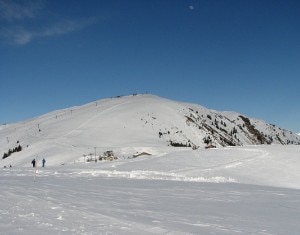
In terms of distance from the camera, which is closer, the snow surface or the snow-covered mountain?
the snow surface

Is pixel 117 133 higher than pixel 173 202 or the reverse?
higher

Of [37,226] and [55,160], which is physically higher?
[55,160]

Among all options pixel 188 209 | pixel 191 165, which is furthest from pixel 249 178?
pixel 188 209

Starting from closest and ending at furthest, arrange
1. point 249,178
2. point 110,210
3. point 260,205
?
point 110,210 < point 260,205 < point 249,178

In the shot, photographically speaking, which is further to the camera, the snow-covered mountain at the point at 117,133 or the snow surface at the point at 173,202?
the snow-covered mountain at the point at 117,133

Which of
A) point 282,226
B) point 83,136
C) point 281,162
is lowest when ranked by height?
point 282,226

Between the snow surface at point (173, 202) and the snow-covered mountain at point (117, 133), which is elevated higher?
the snow-covered mountain at point (117, 133)

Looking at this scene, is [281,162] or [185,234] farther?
[281,162]

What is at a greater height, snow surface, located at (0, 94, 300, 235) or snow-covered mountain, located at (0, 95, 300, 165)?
snow-covered mountain, located at (0, 95, 300, 165)

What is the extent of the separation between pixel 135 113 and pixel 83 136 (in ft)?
99.2

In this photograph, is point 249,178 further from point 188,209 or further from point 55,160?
point 55,160

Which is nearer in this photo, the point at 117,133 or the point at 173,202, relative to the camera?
the point at 173,202

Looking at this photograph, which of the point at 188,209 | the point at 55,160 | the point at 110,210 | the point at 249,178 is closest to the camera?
the point at 110,210

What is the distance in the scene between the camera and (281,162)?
35.4 m
